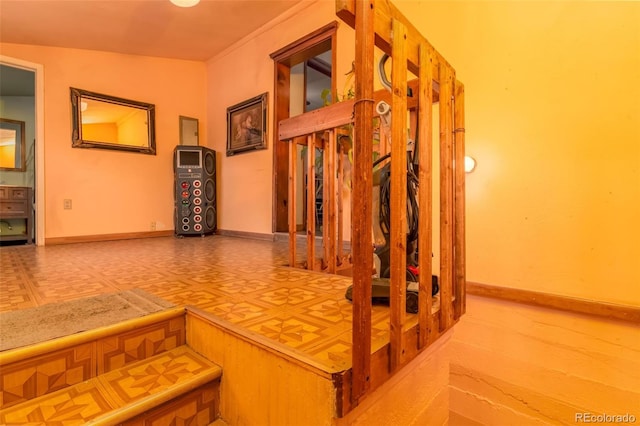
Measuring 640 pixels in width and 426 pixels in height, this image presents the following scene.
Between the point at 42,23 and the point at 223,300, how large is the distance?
3.56 metres

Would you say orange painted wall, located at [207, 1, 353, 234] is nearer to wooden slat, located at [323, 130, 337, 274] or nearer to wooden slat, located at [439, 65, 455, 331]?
wooden slat, located at [323, 130, 337, 274]

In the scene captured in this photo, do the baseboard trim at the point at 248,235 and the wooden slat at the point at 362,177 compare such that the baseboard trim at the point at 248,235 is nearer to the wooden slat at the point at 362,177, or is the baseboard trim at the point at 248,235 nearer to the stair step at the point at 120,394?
the stair step at the point at 120,394

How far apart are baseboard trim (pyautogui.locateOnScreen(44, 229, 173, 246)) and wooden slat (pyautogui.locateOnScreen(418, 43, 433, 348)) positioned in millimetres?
3964

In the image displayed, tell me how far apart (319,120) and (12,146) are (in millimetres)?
5288

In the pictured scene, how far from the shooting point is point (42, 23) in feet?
9.68

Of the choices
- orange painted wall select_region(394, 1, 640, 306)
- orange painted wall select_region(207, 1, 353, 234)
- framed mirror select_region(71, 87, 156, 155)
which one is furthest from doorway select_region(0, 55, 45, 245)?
orange painted wall select_region(394, 1, 640, 306)

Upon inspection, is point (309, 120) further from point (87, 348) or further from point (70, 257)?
point (70, 257)

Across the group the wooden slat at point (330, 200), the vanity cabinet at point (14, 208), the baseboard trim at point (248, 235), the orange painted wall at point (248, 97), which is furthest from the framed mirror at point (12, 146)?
the wooden slat at point (330, 200)

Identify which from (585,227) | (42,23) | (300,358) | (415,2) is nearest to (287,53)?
(415,2)

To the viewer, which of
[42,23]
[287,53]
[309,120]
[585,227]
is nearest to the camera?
[585,227]

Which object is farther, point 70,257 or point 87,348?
point 70,257

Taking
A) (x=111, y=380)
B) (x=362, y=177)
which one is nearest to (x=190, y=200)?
(x=111, y=380)

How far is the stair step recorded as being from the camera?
80 centimetres

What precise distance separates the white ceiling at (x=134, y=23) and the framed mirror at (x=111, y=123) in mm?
587
